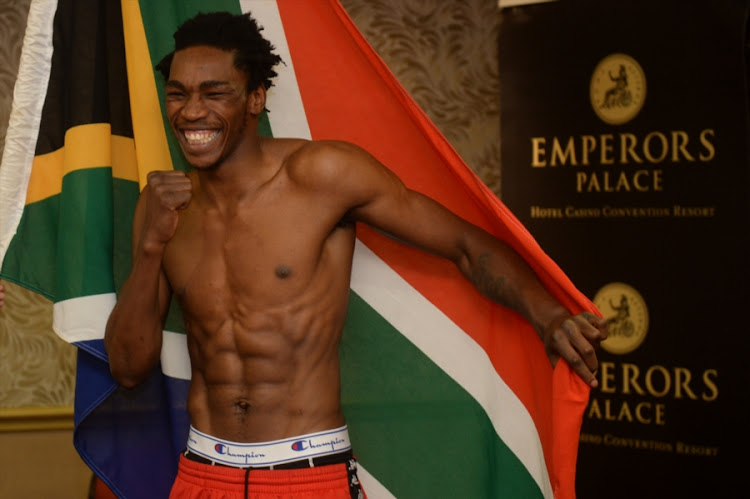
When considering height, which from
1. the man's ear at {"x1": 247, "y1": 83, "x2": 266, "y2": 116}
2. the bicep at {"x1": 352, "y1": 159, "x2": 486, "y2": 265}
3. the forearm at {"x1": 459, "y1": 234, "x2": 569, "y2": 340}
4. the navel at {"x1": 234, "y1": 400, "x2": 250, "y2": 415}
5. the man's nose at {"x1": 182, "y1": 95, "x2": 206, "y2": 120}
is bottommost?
the navel at {"x1": 234, "y1": 400, "x2": 250, "y2": 415}

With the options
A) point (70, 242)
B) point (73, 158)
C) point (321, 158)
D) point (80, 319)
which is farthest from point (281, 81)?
point (80, 319)

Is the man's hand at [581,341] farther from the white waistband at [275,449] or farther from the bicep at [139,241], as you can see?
the bicep at [139,241]

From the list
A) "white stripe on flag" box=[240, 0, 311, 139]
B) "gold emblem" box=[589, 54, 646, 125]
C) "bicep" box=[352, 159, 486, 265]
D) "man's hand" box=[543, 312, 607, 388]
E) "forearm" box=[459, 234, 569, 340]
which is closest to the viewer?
"man's hand" box=[543, 312, 607, 388]

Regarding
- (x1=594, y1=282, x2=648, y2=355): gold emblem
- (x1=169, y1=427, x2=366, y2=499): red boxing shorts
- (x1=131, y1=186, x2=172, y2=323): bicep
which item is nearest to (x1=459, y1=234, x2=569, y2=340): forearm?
(x1=169, y1=427, x2=366, y2=499): red boxing shorts

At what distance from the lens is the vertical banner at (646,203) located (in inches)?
93.4

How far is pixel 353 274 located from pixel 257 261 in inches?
13.6

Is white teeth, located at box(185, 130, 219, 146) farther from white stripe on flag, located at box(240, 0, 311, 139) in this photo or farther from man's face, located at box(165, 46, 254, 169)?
white stripe on flag, located at box(240, 0, 311, 139)

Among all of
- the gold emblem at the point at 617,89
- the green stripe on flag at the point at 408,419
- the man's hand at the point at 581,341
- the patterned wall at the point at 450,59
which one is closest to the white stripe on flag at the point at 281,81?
the green stripe on flag at the point at 408,419

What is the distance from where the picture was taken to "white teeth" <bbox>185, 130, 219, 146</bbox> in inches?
67.2

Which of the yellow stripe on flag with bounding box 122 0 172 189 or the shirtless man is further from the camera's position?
the yellow stripe on flag with bounding box 122 0 172 189

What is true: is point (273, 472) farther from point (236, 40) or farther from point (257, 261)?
point (236, 40)

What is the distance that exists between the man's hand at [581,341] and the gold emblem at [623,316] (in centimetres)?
102

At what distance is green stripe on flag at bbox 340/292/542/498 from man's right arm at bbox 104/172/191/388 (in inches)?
17.5

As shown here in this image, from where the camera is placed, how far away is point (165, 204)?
1.69 m
